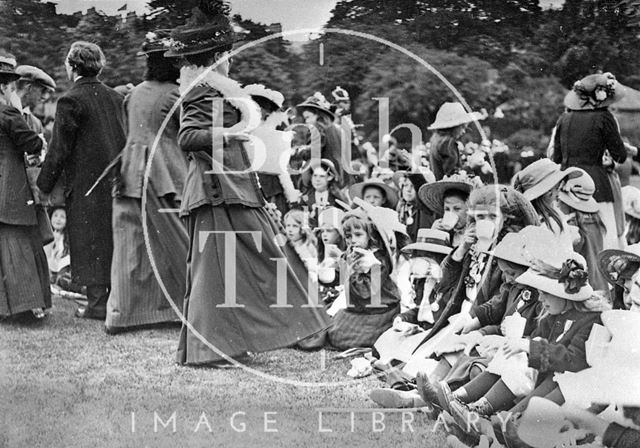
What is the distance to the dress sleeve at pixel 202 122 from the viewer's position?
690cm

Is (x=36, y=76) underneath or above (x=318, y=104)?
above

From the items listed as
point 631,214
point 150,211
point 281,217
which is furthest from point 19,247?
point 631,214

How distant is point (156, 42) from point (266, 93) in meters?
0.67

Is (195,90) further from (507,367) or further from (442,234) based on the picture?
(507,367)

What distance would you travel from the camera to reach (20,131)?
7141 millimetres

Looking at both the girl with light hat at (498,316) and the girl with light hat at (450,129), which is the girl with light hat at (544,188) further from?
the girl with light hat at (450,129)

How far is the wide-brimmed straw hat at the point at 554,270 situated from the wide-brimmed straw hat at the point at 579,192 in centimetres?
66

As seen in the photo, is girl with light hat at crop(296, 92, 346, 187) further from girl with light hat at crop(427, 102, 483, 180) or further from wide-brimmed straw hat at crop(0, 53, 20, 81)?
wide-brimmed straw hat at crop(0, 53, 20, 81)

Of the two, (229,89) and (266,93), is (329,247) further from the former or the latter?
(229,89)

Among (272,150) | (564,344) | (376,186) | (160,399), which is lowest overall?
(160,399)

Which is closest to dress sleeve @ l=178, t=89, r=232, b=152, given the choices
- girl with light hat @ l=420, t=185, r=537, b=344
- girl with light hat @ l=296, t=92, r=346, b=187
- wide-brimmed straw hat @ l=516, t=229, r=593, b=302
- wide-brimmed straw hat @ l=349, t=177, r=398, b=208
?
girl with light hat @ l=296, t=92, r=346, b=187

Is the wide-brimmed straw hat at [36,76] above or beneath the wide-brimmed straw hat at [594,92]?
above

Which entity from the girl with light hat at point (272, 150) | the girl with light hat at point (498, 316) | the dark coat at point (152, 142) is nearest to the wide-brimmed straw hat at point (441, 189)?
the girl with light hat at point (498, 316)

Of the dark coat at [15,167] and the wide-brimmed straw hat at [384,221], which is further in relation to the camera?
the wide-brimmed straw hat at [384,221]
